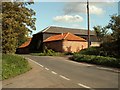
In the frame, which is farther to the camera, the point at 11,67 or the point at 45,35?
the point at 45,35

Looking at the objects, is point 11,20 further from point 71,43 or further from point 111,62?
point 71,43

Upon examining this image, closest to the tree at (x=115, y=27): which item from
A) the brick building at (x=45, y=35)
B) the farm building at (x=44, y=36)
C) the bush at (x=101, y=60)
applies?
the bush at (x=101, y=60)

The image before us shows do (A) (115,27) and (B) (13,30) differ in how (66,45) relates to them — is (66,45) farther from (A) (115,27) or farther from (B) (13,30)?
(B) (13,30)

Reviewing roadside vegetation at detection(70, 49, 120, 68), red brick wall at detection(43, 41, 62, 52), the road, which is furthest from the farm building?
the road

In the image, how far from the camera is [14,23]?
23609 millimetres

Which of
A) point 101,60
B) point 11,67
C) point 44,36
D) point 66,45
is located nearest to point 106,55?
point 101,60

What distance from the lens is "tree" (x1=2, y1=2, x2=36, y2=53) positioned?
22842 millimetres

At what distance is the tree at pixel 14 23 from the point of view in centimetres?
2284

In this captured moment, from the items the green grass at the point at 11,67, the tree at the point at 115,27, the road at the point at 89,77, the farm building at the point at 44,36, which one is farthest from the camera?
the farm building at the point at 44,36

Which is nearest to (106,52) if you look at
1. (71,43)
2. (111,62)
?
(111,62)

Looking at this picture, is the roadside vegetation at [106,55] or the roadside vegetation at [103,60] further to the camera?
the roadside vegetation at [106,55]

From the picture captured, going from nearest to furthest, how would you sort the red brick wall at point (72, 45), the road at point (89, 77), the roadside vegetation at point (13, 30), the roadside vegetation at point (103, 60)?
the road at point (89, 77) < the roadside vegetation at point (13, 30) < the roadside vegetation at point (103, 60) < the red brick wall at point (72, 45)

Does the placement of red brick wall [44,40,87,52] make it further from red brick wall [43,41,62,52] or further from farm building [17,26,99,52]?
farm building [17,26,99,52]

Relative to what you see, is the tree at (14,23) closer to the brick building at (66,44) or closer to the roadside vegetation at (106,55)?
the roadside vegetation at (106,55)
